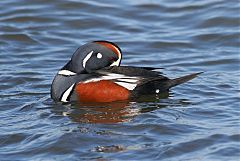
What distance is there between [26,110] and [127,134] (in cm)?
199

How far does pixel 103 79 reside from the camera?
11.0m

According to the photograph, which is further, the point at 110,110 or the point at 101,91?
the point at 101,91

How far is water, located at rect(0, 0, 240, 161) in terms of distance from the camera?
9.16 meters

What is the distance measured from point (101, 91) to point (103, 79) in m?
0.17

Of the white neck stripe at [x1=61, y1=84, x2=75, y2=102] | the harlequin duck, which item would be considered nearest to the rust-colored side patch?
the harlequin duck

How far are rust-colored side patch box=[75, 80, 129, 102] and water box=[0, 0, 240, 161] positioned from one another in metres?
0.13

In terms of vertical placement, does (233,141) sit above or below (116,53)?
below

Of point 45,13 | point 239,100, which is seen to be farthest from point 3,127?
point 45,13

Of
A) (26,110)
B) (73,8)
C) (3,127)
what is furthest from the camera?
(73,8)

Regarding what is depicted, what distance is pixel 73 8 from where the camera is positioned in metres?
17.2

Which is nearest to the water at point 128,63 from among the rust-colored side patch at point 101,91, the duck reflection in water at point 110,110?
the duck reflection in water at point 110,110

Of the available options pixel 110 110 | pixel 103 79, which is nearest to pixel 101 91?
pixel 103 79

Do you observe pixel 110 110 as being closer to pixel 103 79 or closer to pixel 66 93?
pixel 103 79

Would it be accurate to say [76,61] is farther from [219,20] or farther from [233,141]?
[219,20]
